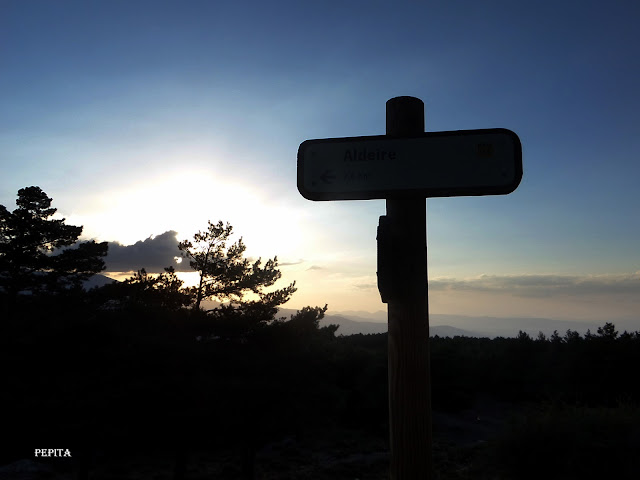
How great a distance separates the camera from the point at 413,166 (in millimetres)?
1896

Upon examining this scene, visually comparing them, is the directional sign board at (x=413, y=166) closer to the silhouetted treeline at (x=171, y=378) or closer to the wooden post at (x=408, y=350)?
the wooden post at (x=408, y=350)

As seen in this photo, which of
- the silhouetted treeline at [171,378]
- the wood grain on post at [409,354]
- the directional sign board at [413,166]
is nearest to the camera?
the wood grain on post at [409,354]

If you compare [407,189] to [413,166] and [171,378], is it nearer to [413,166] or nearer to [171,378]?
[413,166]

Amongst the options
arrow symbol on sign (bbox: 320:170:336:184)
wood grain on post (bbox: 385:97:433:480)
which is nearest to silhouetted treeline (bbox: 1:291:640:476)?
wood grain on post (bbox: 385:97:433:480)

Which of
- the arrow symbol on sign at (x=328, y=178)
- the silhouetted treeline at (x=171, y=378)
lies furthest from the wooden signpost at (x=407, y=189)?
the silhouetted treeline at (x=171, y=378)

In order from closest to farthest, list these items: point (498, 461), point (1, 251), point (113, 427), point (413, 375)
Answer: point (413, 375), point (498, 461), point (113, 427), point (1, 251)

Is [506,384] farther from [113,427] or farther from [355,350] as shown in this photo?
[113,427]

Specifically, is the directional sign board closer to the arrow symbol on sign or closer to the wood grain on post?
the arrow symbol on sign

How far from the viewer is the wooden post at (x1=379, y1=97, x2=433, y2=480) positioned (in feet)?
5.70

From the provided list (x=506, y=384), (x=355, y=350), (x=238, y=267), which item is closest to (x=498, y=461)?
(x=238, y=267)

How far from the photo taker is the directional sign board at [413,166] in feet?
6.10

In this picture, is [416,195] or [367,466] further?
[367,466]

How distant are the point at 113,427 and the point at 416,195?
11.5m

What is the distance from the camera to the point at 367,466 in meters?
13.7
